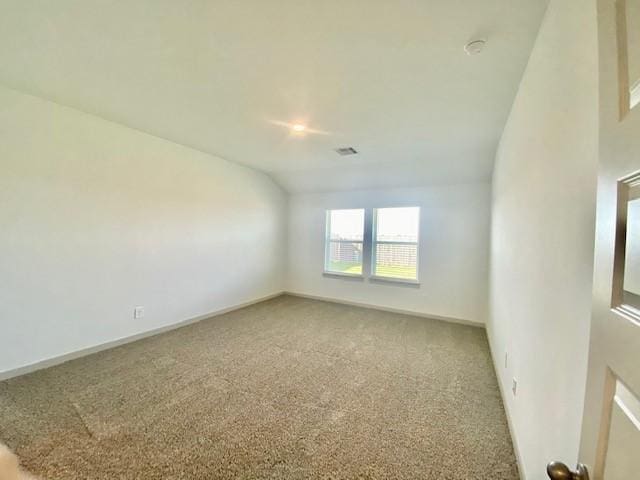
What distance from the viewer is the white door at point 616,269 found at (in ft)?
1.37

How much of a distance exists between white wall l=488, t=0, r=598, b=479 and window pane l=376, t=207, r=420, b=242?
2.67 metres

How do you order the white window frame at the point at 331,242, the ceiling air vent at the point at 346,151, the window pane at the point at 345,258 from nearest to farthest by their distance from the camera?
the ceiling air vent at the point at 346,151, the white window frame at the point at 331,242, the window pane at the point at 345,258

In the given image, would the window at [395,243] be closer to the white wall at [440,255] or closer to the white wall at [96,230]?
the white wall at [440,255]

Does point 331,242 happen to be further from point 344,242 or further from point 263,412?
point 263,412

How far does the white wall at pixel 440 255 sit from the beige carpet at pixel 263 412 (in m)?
0.99

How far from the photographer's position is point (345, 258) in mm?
5039

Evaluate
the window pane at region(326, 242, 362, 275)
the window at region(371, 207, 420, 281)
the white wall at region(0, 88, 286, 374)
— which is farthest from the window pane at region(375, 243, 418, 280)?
the white wall at region(0, 88, 286, 374)

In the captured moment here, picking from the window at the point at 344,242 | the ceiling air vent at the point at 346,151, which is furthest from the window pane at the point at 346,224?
the ceiling air vent at the point at 346,151

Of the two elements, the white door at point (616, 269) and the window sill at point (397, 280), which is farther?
the window sill at point (397, 280)

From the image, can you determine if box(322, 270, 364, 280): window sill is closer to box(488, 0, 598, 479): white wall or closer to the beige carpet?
the beige carpet

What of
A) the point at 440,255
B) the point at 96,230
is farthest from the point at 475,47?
the point at 96,230

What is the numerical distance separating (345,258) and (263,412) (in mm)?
3405

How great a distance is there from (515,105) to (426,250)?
2582 millimetres

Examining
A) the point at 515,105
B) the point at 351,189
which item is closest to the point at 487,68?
the point at 515,105
